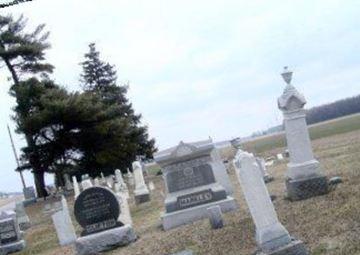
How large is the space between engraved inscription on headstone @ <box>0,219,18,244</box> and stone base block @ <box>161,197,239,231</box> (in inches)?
236

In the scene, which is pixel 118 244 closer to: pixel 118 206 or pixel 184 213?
pixel 118 206

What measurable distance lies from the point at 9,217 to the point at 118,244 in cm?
631

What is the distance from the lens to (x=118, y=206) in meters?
12.7

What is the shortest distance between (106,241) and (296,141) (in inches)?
187

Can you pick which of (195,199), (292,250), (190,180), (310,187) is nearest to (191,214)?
(195,199)

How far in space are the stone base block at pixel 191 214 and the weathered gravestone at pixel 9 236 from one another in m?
5.71

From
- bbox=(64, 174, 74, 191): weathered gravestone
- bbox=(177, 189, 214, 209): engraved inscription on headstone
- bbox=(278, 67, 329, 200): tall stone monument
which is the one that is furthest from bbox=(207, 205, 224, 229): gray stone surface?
bbox=(64, 174, 74, 191): weathered gravestone

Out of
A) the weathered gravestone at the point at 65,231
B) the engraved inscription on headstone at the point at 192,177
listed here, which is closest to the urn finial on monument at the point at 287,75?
the engraved inscription on headstone at the point at 192,177

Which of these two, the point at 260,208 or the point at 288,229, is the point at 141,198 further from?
the point at 260,208

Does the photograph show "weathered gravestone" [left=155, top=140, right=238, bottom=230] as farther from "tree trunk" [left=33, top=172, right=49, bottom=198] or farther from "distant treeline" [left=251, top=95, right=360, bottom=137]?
"distant treeline" [left=251, top=95, right=360, bottom=137]

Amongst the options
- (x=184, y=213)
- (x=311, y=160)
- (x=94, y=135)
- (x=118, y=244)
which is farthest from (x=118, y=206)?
(x=94, y=135)

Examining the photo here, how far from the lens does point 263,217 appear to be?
25.4 feet

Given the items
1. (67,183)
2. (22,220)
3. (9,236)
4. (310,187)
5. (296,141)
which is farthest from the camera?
(67,183)

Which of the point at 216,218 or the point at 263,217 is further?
the point at 216,218
